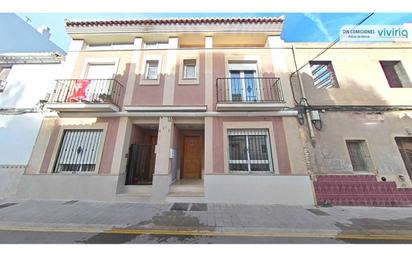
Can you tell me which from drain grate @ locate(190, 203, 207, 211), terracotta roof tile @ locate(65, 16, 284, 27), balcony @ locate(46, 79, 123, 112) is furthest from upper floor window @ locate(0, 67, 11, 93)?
drain grate @ locate(190, 203, 207, 211)

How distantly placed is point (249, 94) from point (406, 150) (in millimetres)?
6604

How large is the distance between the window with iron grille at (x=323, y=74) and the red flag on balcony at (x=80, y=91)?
33.2 feet

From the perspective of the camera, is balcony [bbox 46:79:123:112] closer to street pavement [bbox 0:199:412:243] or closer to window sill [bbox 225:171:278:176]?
street pavement [bbox 0:199:412:243]

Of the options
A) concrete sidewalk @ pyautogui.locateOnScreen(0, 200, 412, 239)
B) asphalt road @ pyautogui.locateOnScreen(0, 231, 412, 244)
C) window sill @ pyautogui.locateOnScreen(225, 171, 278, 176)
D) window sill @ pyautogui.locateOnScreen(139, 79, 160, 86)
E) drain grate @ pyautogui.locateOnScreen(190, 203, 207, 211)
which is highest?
window sill @ pyautogui.locateOnScreen(139, 79, 160, 86)

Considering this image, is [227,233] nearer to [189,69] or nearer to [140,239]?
[140,239]

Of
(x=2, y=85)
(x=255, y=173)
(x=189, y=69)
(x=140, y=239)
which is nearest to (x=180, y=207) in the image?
(x=140, y=239)

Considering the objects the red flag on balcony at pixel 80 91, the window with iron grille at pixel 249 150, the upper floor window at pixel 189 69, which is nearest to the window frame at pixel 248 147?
the window with iron grille at pixel 249 150

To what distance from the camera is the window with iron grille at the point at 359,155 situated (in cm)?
652

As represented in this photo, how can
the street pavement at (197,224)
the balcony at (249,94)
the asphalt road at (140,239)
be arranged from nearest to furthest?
the asphalt road at (140,239) → the street pavement at (197,224) → the balcony at (249,94)

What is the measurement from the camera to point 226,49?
8180mm

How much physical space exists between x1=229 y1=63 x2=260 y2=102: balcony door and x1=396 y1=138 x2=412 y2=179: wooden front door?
19.5 ft

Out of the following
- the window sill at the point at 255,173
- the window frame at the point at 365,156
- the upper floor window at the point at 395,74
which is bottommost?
the window sill at the point at 255,173

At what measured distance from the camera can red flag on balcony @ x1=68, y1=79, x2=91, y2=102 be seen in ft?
22.4

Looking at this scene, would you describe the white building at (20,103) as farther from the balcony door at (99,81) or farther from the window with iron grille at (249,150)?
the window with iron grille at (249,150)
